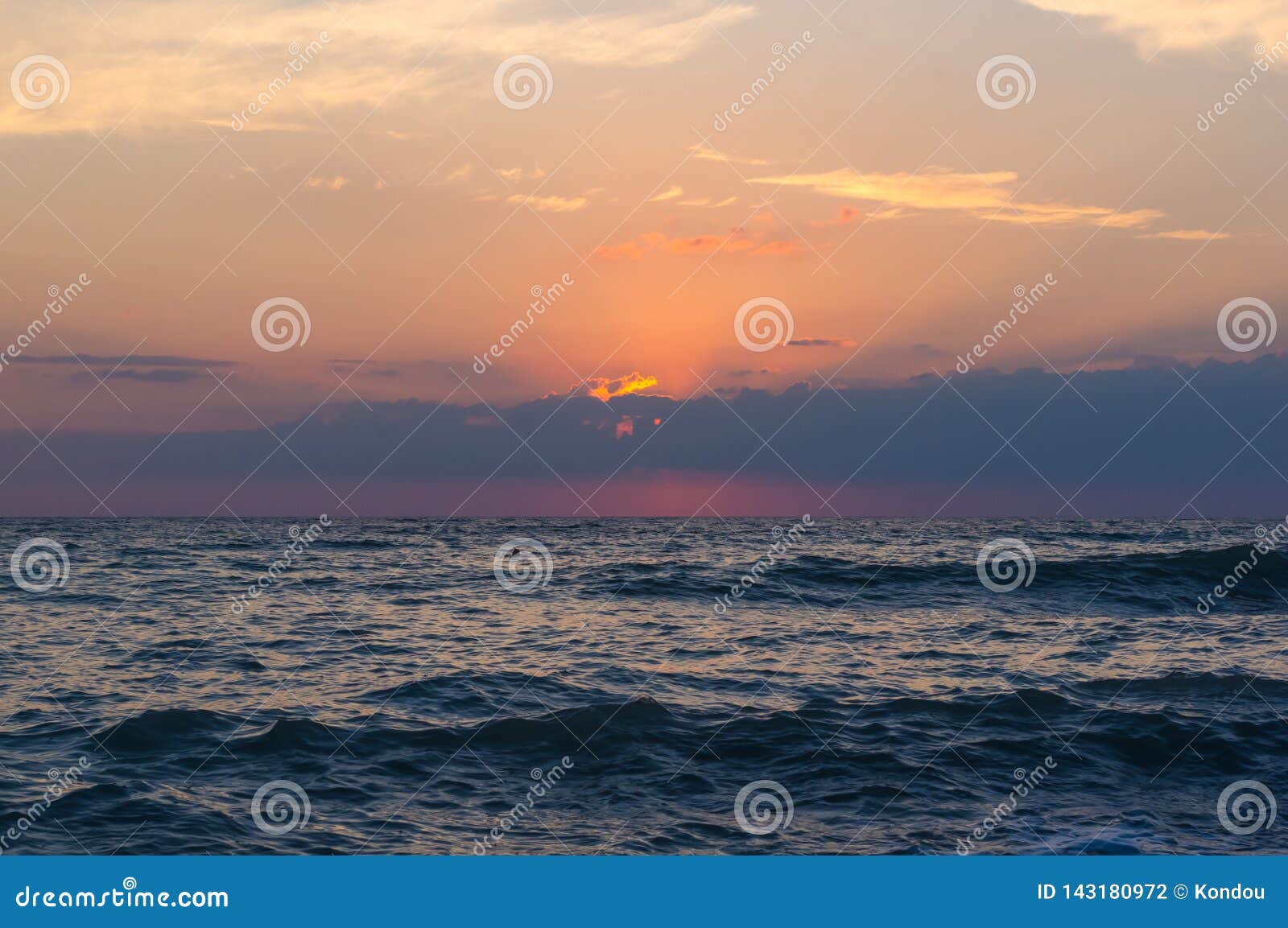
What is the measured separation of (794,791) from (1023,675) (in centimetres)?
843

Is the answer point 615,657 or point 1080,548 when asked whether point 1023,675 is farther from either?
point 1080,548

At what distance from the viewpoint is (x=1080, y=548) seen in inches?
1928

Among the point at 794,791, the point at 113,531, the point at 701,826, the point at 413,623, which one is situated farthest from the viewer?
the point at 113,531

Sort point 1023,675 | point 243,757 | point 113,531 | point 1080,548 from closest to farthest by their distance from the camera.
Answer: point 243,757
point 1023,675
point 1080,548
point 113,531

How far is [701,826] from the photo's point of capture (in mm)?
11703

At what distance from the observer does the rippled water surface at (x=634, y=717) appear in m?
11.6

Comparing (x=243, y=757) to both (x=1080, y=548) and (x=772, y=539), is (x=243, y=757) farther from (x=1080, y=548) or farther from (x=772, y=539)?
(x=772, y=539)

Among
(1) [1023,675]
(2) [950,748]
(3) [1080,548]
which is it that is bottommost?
(2) [950,748]

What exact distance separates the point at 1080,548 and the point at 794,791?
4135 centimetres

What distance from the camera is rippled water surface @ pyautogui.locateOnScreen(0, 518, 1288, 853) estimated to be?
11625 millimetres

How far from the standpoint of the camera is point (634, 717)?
52.9 feet

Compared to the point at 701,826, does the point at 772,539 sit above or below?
above

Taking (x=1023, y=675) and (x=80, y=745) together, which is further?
(x=1023, y=675)

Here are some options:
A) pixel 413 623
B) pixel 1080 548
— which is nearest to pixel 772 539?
pixel 1080 548
